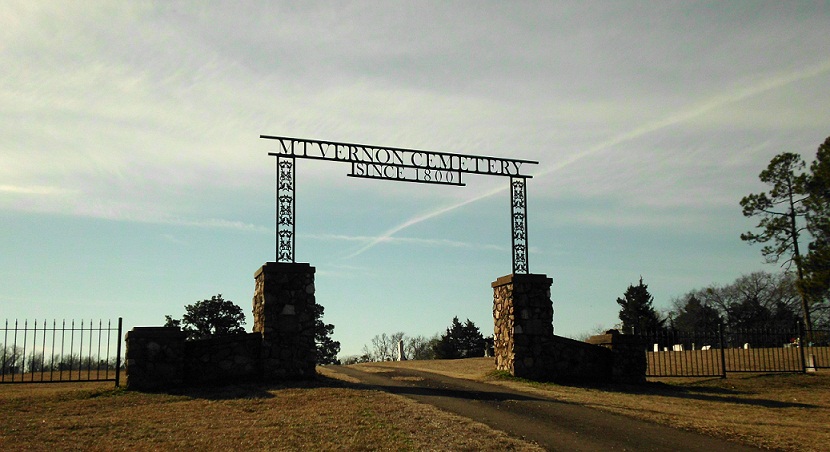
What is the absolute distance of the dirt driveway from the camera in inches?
401

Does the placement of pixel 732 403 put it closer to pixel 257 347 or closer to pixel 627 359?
pixel 627 359

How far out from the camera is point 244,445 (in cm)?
998

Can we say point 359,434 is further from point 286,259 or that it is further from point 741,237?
point 741,237

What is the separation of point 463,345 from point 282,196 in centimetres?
4404

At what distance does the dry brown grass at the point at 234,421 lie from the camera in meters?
10.1

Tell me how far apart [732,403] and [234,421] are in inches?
427

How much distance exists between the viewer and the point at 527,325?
19.8 metres

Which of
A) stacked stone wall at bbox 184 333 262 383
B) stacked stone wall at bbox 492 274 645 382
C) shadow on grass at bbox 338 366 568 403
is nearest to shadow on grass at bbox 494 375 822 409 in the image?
stacked stone wall at bbox 492 274 645 382

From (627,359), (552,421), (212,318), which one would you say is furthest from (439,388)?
(212,318)

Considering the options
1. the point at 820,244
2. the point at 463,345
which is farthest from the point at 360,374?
the point at 463,345

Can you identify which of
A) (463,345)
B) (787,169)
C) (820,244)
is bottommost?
(463,345)

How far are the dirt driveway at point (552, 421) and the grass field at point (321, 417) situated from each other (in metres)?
0.50

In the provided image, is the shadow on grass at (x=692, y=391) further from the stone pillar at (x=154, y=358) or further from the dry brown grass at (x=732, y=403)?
the stone pillar at (x=154, y=358)

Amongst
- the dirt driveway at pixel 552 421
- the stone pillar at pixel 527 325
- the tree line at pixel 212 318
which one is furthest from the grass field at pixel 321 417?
the tree line at pixel 212 318
